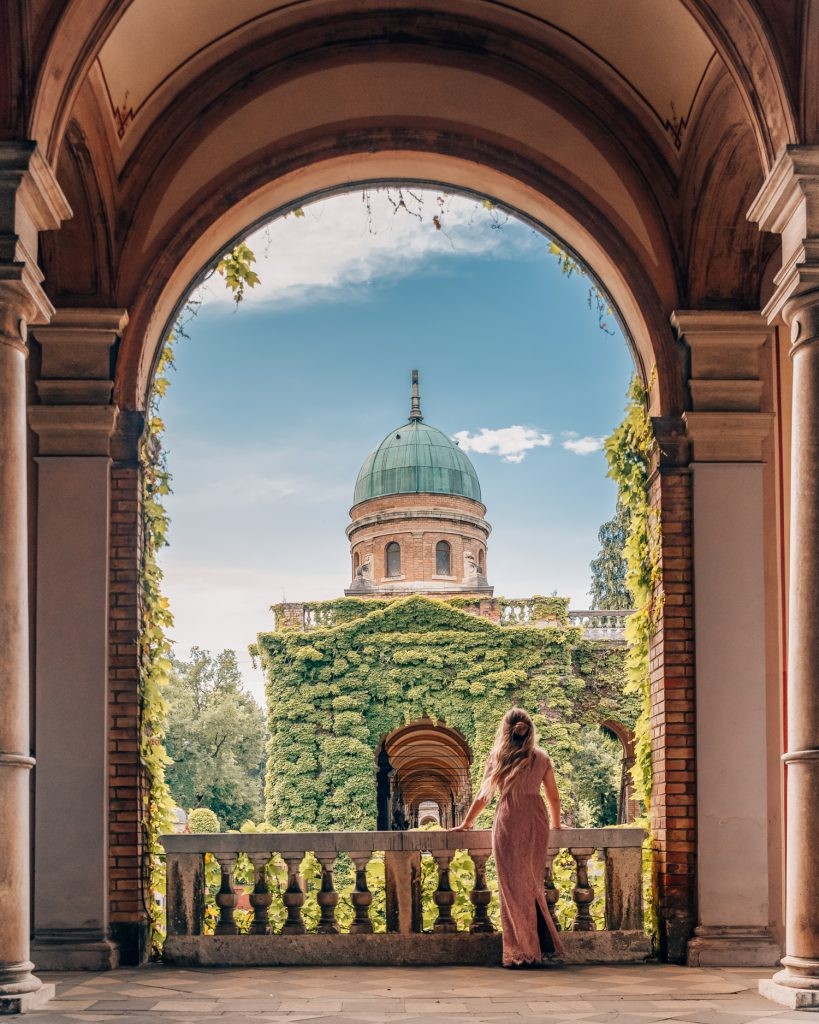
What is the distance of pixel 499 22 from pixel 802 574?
192 inches

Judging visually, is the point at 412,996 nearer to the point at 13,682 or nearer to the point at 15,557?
the point at 13,682

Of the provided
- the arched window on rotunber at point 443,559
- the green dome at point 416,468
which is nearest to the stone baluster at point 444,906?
the green dome at point 416,468

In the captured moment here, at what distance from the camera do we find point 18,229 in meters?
6.96

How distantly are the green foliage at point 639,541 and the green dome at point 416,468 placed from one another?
39.3 m

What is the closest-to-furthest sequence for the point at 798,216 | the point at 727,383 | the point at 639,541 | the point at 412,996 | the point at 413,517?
1. the point at 798,216
2. the point at 412,996
3. the point at 727,383
4. the point at 639,541
5. the point at 413,517

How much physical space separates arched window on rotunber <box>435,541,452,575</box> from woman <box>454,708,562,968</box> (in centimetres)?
4075

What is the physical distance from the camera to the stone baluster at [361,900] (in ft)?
30.6

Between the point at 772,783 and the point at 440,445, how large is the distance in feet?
137

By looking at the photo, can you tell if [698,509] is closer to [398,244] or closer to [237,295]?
[237,295]

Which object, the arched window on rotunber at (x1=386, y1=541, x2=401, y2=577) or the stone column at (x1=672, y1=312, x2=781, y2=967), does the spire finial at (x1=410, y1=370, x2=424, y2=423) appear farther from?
the stone column at (x1=672, y1=312, x2=781, y2=967)

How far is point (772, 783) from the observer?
9289 millimetres

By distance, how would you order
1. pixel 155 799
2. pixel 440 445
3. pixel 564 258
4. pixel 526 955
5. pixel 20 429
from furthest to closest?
pixel 440 445
pixel 564 258
pixel 155 799
pixel 526 955
pixel 20 429

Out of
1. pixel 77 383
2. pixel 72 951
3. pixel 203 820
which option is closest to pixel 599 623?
pixel 203 820

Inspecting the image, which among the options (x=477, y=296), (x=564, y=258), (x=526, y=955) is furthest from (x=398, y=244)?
(x=526, y=955)
